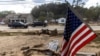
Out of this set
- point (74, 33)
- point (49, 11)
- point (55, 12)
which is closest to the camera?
point (74, 33)

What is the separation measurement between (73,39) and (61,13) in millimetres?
84045

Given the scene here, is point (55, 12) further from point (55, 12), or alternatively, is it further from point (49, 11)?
point (49, 11)

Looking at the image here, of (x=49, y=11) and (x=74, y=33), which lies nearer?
(x=74, y=33)

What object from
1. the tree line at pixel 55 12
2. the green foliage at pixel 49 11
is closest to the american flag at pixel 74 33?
the tree line at pixel 55 12

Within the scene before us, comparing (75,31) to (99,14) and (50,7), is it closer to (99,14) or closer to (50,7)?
(50,7)

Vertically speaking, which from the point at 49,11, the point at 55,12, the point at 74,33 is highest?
the point at 74,33

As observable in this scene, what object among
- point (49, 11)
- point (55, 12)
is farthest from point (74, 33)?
point (55, 12)

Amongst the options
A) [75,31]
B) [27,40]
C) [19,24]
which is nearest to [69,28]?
[75,31]

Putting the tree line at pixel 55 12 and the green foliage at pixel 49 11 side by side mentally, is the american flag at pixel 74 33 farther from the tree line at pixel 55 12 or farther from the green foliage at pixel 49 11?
the green foliage at pixel 49 11

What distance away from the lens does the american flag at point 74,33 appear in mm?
4508

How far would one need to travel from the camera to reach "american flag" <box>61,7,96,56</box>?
14.8 feet

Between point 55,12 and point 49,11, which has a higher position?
point 49,11

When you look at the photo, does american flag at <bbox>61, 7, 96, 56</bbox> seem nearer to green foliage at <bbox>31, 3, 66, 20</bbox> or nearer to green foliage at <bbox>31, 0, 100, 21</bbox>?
green foliage at <bbox>31, 0, 100, 21</bbox>

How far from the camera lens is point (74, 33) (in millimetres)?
4645
